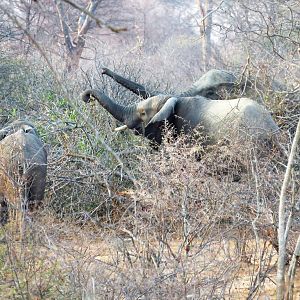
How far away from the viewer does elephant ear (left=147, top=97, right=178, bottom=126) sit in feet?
27.6

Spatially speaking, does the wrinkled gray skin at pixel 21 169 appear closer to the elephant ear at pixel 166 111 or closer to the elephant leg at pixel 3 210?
the elephant leg at pixel 3 210

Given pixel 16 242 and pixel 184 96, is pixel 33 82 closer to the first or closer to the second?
pixel 184 96

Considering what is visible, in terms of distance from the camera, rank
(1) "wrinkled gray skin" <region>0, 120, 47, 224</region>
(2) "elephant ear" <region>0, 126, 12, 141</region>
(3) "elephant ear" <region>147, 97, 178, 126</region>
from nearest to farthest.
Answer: (1) "wrinkled gray skin" <region>0, 120, 47, 224</region>, (2) "elephant ear" <region>0, 126, 12, 141</region>, (3) "elephant ear" <region>147, 97, 178, 126</region>

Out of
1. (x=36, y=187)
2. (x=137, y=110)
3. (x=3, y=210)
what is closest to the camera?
(x=3, y=210)

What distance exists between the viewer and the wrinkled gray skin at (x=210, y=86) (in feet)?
30.6

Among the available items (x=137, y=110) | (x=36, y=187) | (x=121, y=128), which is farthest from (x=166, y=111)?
(x=36, y=187)

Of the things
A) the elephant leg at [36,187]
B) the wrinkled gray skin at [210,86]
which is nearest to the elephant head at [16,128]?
the elephant leg at [36,187]

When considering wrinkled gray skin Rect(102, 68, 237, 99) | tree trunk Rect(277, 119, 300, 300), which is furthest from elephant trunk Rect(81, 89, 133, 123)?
tree trunk Rect(277, 119, 300, 300)

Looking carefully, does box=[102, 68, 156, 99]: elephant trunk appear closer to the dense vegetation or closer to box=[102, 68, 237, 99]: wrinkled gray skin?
box=[102, 68, 237, 99]: wrinkled gray skin

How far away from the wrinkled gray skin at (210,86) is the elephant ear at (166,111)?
618 mm

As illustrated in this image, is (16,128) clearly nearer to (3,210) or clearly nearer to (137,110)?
(3,210)

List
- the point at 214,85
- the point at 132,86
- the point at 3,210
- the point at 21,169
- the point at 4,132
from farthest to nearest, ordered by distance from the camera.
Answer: the point at 214,85 → the point at 132,86 → the point at 4,132 → the point at 3,210 → the point at 21,169

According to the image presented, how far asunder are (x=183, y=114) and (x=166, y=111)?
0.27 m

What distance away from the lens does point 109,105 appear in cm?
872
